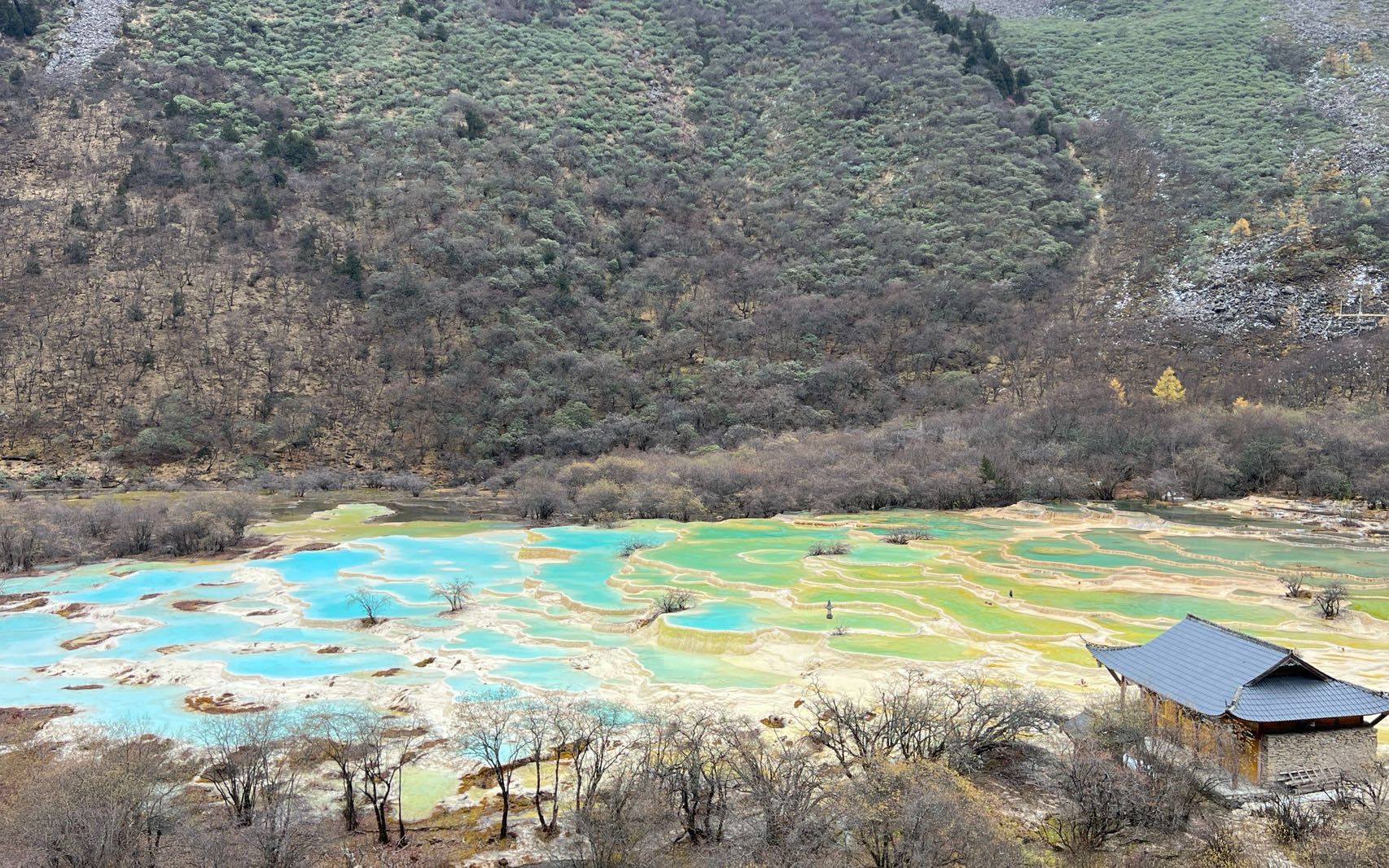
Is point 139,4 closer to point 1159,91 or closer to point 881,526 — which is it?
point 881,526

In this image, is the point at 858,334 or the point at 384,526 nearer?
the point at 384,526

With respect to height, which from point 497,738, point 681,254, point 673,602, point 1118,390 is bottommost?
point 673,602

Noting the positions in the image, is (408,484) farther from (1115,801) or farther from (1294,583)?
(1115,801)

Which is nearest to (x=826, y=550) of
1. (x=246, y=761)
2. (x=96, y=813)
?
(x=246, y=761)

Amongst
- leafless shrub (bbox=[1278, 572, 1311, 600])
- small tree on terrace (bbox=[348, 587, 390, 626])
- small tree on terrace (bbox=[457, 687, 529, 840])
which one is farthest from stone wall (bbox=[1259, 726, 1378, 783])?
small tree on terrace (bbox=[348, 587, 390, 626])

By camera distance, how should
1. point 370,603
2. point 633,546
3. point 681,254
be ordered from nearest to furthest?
point 370,603, point 633,546, point 681,254

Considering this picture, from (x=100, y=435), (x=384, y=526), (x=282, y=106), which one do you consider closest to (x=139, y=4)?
(x=282, y=106)

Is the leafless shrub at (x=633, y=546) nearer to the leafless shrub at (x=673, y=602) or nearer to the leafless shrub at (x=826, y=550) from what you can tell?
the leafless shrub at (x=826, y=550)
